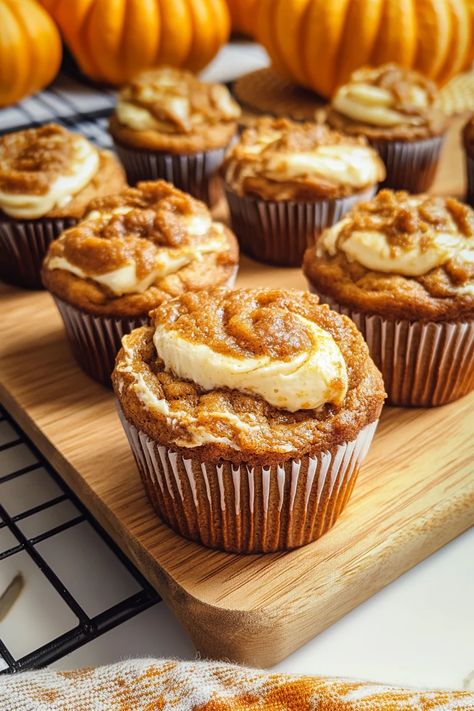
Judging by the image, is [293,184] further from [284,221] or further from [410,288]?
[410,288]

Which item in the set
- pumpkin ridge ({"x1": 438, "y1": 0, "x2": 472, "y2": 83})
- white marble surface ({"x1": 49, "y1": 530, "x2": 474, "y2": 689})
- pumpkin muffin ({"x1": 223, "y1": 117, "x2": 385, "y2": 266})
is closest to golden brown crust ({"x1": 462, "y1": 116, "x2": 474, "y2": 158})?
pumpkin muffin ({"x1": 223, "y1": 117, "x2": 385, "y2": 266})

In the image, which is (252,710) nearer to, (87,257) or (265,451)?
(265,451)

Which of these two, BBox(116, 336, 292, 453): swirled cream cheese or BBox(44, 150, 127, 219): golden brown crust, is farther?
BBox(44, 150, 127, 219): golden brown crust

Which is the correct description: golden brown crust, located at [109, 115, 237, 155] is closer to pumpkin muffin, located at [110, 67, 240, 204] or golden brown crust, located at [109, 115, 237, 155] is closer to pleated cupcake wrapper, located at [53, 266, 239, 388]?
pumpkin muffin, located at [110, 67, 240, 204]

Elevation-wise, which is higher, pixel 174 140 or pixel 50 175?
pixel 50 175

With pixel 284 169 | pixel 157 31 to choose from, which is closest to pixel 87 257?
pixel 284 169

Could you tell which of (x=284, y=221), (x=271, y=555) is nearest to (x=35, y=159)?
(x=284, y=221)

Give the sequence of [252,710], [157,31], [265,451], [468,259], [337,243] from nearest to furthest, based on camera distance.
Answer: [252,710] < [265,451] < [468,259] < [337,243] < [157,31]
